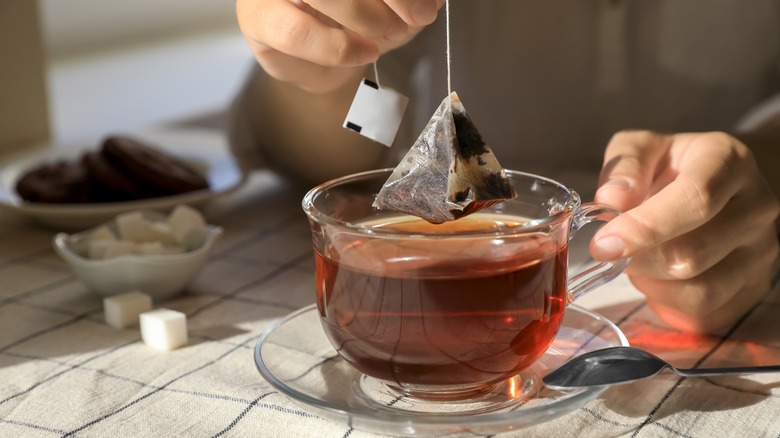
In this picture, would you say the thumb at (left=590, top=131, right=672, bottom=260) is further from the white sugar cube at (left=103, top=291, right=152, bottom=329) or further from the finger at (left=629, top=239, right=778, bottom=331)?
the white sugar cube at (left=103, top=291, right=152, bottom=329)

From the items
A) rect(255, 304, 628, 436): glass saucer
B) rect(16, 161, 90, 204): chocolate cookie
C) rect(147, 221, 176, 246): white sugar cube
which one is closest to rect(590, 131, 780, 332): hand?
rect(255, 304, 628, 436): glass saucer

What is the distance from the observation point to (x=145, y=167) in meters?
1.39

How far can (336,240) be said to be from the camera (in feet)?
2.38

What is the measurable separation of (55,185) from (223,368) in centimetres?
65

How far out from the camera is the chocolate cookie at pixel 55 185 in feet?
4.45

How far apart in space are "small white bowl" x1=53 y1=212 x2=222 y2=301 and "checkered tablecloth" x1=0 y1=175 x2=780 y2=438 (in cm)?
2

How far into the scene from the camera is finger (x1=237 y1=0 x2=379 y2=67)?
2.75 ft

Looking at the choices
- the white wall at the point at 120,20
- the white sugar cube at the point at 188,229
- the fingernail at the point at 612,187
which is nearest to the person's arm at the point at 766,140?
the fingernail at the point at 612,187

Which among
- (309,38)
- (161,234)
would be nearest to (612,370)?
(309,38)

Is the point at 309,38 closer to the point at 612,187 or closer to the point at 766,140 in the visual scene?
the point at 612,187

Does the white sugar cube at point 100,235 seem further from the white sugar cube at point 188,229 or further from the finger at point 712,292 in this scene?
the finger at point 712,292

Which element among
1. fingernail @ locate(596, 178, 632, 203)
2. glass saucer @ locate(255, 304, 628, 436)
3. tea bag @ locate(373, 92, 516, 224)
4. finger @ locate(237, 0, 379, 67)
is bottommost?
glass saucer @ locate(255, 304, 628, 436)

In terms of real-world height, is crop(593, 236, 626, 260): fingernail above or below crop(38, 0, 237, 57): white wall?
above

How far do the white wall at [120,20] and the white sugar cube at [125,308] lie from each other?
273 centimetres
